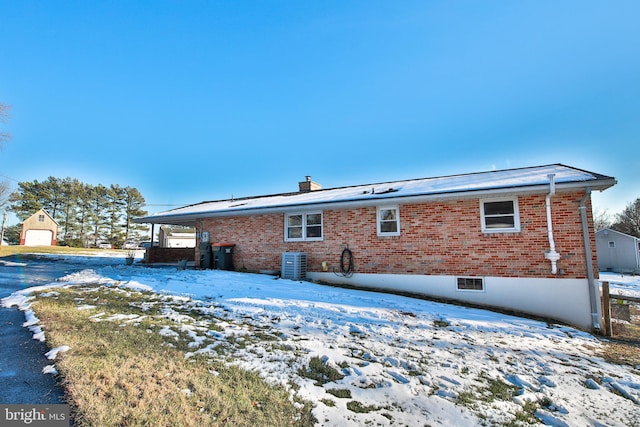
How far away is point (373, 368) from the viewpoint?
12.8 ft

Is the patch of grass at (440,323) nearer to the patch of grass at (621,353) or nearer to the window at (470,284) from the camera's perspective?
the patch of grass at (621,353)

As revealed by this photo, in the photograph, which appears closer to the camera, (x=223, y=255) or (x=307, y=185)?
(x=223, y=255)

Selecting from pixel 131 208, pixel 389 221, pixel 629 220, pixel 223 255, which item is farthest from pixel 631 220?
pixel 131 208

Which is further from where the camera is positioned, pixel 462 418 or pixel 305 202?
pixel 305 202

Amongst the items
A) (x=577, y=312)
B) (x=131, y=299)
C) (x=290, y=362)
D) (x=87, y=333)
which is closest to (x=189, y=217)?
(x=131, y=299)

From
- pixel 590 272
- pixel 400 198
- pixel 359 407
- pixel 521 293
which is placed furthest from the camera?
pixel 400 198

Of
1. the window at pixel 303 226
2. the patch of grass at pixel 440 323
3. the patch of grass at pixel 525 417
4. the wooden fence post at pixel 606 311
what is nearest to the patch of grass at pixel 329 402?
the patch of grass at pixel 525 417

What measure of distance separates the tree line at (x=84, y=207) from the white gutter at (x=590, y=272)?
152ft

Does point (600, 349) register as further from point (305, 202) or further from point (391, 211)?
point (305, 202)

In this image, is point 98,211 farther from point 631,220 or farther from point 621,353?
point 631,220

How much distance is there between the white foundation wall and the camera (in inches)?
300

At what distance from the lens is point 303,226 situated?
11352 millimetres

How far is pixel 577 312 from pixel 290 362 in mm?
7692

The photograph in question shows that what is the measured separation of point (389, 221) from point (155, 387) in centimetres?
805
